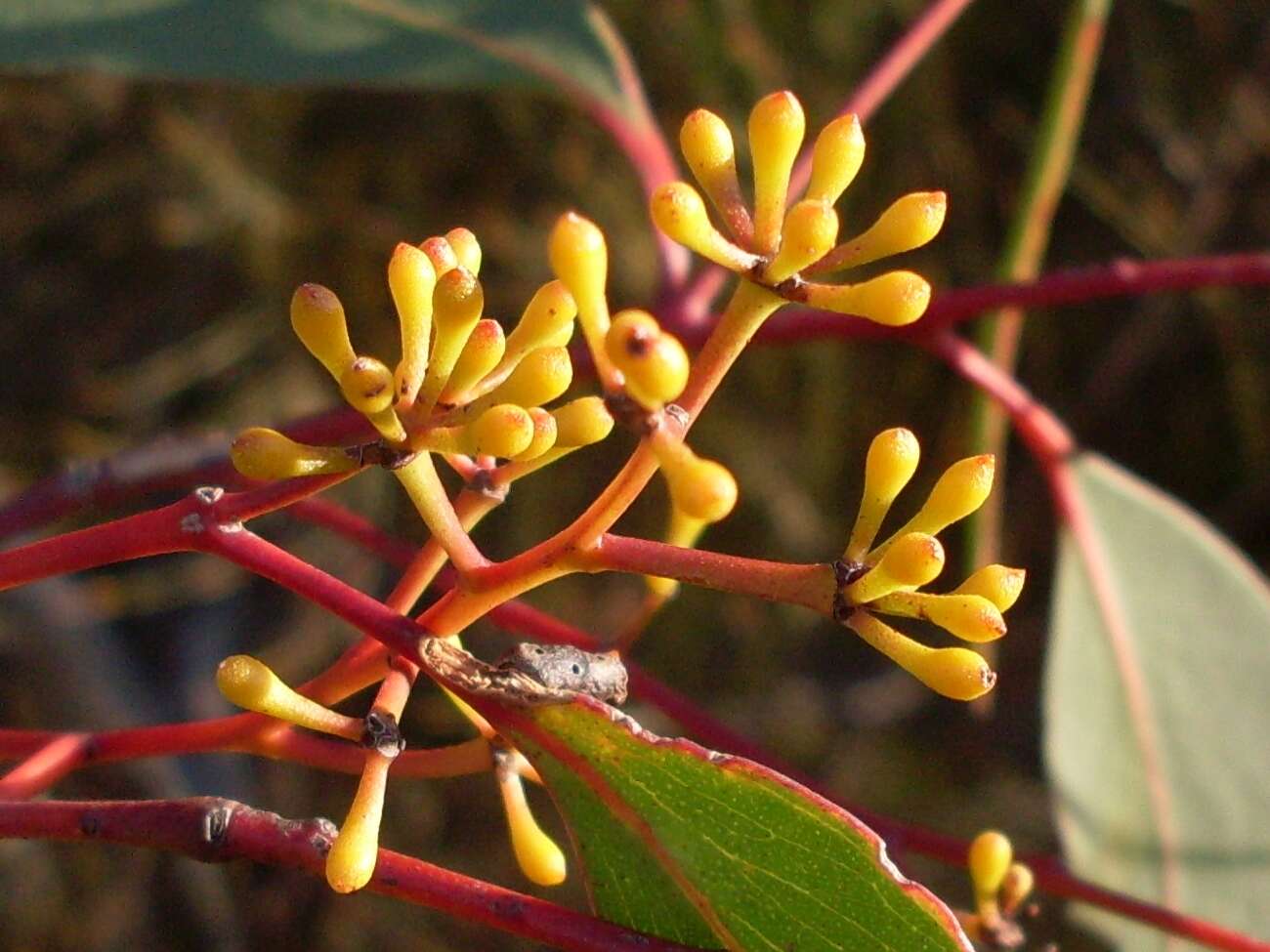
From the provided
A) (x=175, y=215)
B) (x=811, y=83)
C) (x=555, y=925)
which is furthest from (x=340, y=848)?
(x=175, y=215)

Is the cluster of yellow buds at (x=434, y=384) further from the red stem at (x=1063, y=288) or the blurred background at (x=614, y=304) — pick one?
the blurred background at (x=614, y=304)

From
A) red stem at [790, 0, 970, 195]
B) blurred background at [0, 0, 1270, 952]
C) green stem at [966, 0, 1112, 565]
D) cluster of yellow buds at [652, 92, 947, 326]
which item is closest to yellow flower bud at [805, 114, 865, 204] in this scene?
cluster of yellow buds at [652, 92, 947, 326]

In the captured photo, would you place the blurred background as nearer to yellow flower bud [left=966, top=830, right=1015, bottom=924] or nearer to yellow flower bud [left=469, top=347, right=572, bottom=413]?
yellow flower bud [left=966, top=830, right=1015, bottom=924]

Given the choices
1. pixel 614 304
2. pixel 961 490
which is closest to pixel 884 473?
pixel 961 490

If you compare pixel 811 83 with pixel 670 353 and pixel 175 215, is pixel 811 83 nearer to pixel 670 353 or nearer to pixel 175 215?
pixel 175 215

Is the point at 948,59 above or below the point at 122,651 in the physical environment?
above

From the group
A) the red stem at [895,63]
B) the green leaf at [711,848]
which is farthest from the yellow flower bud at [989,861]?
the red stem at [895,63]

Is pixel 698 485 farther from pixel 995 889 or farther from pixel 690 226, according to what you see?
pixel 995 889
